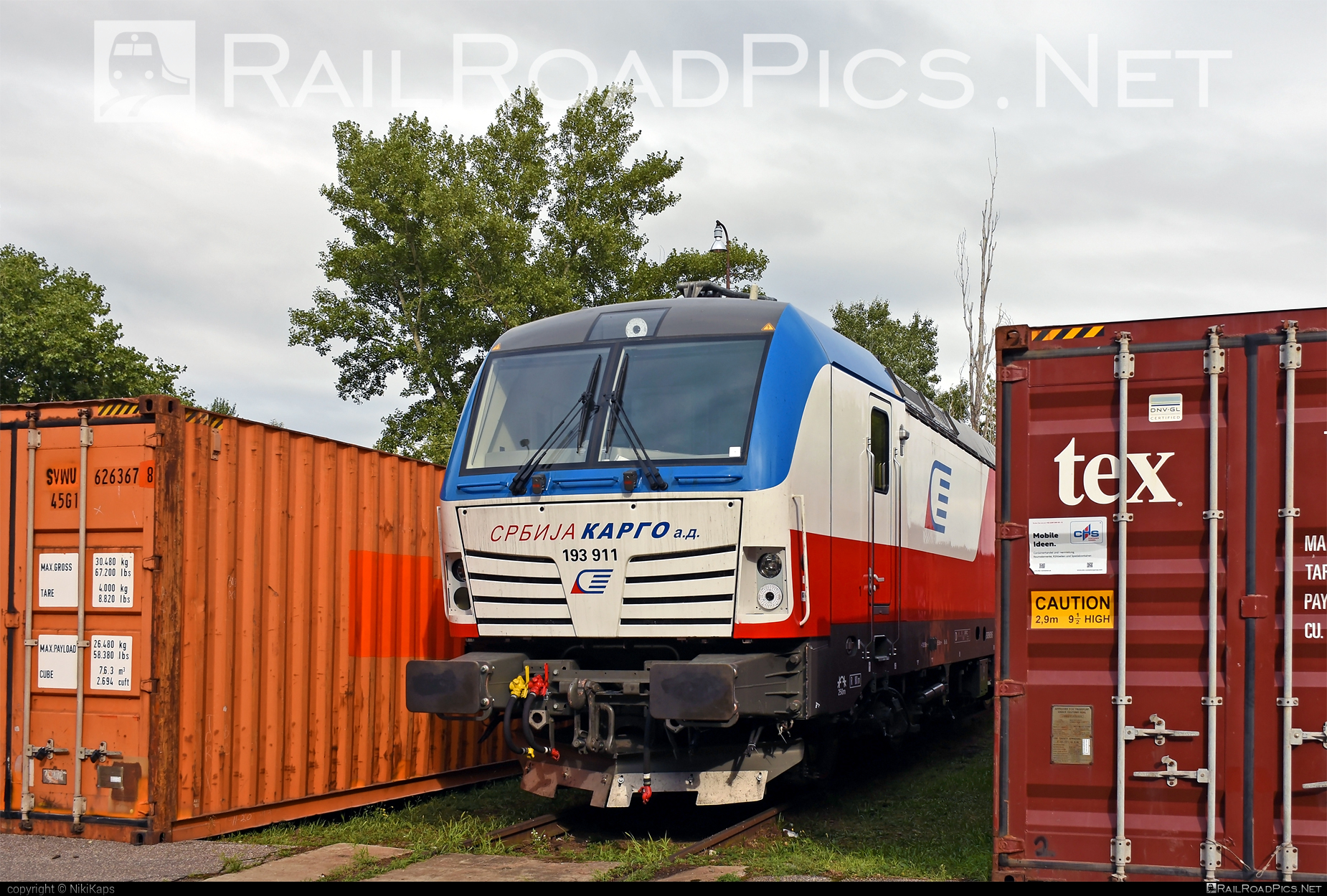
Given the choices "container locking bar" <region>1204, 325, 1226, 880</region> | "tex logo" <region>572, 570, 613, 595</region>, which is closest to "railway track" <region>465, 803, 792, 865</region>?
"tex logo" <region>572, 570, 613, 595</region>

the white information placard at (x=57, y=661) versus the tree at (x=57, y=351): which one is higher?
the tree at (x=57, y=351)

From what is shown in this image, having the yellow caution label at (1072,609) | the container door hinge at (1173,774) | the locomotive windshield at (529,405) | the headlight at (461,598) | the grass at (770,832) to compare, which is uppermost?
the locomotive windshield at (529,405)

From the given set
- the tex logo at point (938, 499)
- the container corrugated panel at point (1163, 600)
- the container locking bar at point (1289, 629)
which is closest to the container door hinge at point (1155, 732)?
the container corrugated panel at point (1163, 600)

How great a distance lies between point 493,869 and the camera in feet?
24.4

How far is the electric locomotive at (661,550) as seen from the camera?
292 inches

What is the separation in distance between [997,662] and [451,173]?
2309 centimetres

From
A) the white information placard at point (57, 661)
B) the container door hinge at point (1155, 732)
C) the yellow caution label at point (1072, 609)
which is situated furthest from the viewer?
the white information placard at point (57, 661)

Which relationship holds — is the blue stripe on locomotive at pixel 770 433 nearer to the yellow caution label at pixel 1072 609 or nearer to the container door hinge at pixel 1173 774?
the yellow caution label at pixel 1072 609

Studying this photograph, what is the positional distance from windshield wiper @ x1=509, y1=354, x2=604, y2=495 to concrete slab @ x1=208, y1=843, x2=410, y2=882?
2.58m

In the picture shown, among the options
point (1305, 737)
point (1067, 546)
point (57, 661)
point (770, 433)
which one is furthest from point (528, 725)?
point (1305, 737)

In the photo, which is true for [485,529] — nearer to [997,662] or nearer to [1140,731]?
[997,662]

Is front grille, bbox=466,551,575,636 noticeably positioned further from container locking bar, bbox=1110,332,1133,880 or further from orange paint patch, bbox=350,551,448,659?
container locking bar, bbox=1110,332,1133,880

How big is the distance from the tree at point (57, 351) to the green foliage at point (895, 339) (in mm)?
21589

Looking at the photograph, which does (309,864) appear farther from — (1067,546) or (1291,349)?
(1291,349)
